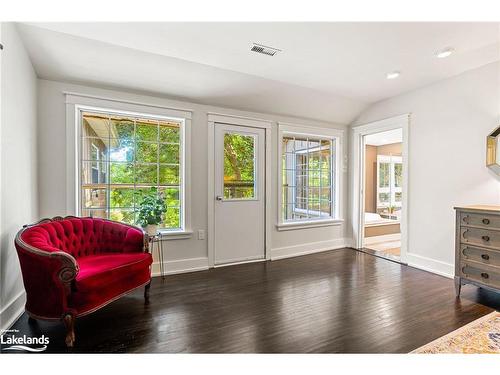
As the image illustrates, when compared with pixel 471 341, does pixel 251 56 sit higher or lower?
higher

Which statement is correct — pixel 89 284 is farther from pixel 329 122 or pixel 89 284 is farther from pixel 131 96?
pixel 329 122

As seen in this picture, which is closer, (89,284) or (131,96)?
(89,284)

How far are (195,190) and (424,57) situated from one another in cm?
301

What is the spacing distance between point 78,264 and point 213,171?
6.23ft

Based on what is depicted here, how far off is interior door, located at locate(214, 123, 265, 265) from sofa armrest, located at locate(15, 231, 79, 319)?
1984mm

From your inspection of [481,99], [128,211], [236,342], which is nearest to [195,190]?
[128,211]

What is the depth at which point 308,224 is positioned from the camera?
14.3ft

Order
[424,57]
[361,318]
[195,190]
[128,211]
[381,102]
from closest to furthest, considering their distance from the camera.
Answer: [361,318], [424,57], [128,211], [195,190], [381,102]

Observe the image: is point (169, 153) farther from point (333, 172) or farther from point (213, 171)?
point (333, 172)

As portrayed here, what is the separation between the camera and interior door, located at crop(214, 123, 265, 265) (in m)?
3.67

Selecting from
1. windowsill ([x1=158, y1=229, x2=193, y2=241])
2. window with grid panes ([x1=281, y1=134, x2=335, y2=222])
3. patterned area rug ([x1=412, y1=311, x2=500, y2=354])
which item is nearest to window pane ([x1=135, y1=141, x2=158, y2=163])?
windowsill ([x1=158, y1=229, x2=193, y2=241])

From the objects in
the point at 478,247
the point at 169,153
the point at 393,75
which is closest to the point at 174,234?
the point at 169,153

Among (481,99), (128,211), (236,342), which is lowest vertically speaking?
(236,342)
